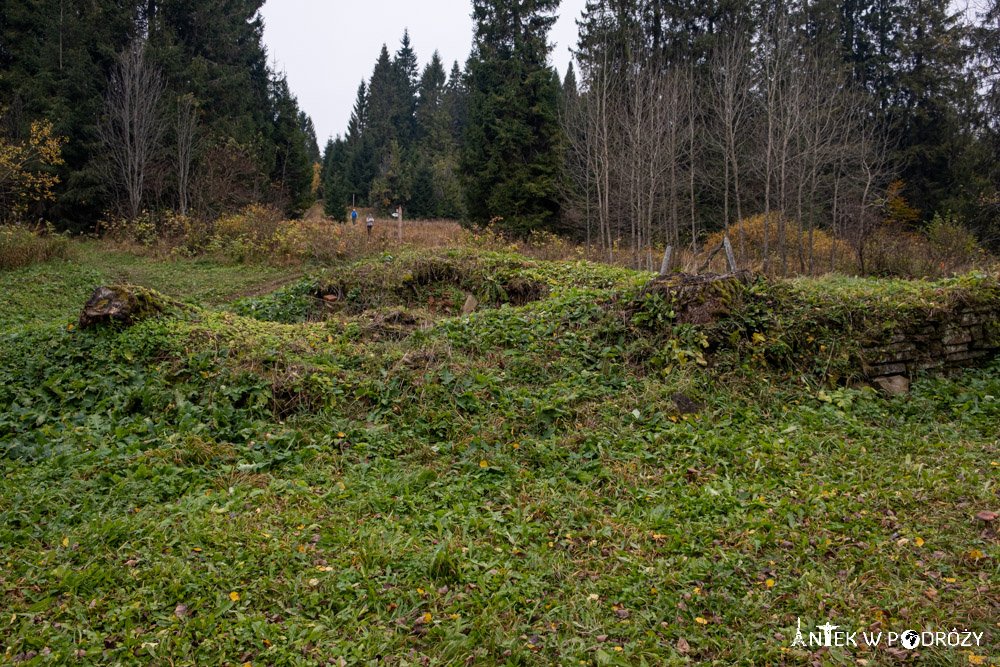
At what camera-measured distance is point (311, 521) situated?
367 centimetres

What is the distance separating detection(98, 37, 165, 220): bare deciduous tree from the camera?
1870 centimetres

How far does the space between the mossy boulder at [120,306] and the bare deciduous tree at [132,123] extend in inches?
628

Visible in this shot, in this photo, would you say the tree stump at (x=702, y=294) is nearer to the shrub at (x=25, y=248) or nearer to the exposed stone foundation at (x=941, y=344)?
the exposed stone foundation at (x=941, y=344)

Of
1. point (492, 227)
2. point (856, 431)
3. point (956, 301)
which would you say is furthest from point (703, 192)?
point (856, 431)

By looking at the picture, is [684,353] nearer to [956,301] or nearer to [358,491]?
[956,301]

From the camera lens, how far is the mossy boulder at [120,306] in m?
5.80

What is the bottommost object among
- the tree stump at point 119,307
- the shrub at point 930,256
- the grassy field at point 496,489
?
the grassy field at point 496,489

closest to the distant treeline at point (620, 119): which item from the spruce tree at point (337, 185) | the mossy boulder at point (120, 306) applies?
the spruce tree at point (337, 185)

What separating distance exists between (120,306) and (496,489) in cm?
452

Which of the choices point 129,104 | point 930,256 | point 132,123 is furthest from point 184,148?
point 930,256

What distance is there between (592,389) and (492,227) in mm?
18174

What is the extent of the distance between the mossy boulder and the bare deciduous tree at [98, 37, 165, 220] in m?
15.9

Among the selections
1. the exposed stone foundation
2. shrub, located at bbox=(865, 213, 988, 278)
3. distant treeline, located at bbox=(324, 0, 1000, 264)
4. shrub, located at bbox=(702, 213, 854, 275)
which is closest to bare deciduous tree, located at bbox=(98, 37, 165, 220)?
distant treeline, located at bbox=(324, 0, 1000, 264)

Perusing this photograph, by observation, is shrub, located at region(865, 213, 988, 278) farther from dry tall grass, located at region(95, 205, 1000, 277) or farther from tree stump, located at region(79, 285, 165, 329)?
tree stump, located at region(79, 285, 165, 329)
